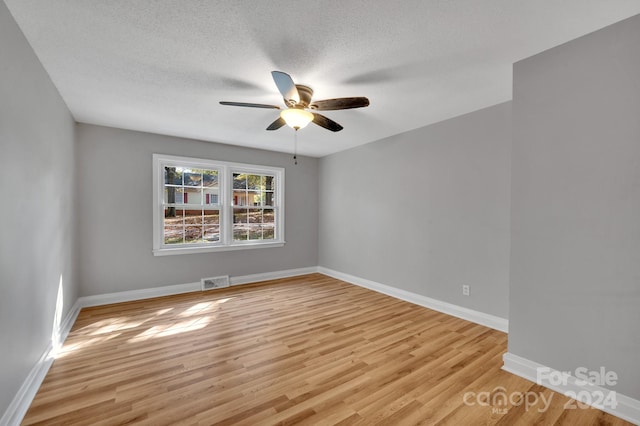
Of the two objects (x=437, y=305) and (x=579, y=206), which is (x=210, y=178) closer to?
(x=437, y=305)

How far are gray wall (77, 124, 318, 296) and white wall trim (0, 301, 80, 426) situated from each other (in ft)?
3.66

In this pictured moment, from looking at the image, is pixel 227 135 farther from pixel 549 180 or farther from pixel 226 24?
pixel 549 180

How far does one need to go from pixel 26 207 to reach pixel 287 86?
6.68 feet

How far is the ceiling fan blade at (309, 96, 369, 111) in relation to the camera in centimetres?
225

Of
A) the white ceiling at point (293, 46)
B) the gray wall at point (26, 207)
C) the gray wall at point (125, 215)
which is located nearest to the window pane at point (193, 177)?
the gray wall at point (125, 215)

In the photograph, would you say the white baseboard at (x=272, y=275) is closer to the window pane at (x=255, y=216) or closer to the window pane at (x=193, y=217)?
the window pane at (x=255, y=216)

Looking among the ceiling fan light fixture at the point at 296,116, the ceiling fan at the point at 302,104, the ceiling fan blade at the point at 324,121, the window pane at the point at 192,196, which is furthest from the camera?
the window pane at the point at 192,196

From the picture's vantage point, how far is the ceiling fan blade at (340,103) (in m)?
2.25

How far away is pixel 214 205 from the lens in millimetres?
4641

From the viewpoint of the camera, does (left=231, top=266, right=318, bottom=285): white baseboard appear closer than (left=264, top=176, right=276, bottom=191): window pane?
Yes

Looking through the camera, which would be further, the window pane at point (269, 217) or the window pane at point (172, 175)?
the window pane at point (269, 217)

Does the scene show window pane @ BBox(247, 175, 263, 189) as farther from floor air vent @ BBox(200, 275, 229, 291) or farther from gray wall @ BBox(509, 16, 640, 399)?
gray wall @ BBox(509, 16, 640, 399)

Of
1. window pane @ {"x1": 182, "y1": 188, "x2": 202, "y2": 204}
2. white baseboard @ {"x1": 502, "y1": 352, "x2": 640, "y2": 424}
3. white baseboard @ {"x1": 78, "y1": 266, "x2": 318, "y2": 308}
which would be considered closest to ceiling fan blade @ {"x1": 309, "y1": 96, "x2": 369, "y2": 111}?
white baseboard @ {"x1": 502, "y1": 352, "x2": 640, "y2": 424}

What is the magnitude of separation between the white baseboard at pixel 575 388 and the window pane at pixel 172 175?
469cm
